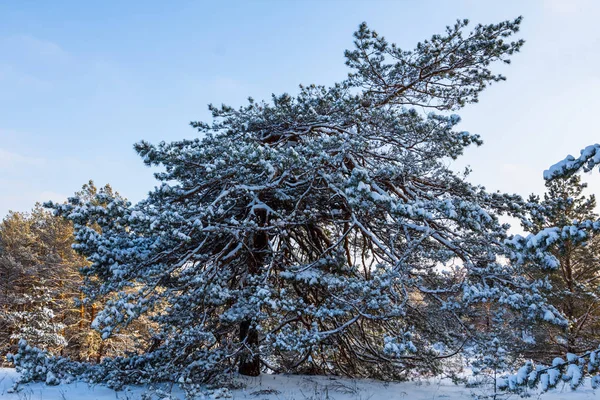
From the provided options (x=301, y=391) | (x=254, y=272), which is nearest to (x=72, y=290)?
(x=254, y=272)

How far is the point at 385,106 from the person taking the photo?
7.68 meters

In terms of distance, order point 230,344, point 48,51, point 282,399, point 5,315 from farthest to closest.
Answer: point 5,315
point 48,51
point 230,344
point 282,399

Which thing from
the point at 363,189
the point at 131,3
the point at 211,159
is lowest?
the point at 363,189

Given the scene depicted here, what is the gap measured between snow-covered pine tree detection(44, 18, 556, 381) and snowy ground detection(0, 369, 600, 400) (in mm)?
341

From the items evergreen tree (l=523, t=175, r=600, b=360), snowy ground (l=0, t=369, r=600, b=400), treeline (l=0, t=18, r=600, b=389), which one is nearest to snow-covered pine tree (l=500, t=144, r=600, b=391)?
treeline (l=0, t=18, r=600, b=389)

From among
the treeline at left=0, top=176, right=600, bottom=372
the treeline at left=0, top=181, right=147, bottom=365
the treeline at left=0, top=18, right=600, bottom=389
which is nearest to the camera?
the treeline at left=0, top=18, right=600, bottom=389

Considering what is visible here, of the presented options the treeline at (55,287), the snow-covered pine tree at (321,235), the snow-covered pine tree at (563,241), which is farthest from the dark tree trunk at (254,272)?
the treeline at (55,287)

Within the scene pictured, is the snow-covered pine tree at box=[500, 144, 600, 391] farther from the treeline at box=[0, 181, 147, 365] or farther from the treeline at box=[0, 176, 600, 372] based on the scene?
the treeline at box=[0, 181, 147, 365]

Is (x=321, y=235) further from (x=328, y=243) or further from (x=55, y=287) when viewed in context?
(x=55, y=287)

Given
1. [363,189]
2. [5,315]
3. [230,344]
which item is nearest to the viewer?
[363,189]

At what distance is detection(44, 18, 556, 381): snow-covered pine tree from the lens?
4719 millimetres

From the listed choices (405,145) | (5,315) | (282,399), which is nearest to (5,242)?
(5,315)

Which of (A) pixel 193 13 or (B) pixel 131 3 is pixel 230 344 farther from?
(B) pixel 131 3

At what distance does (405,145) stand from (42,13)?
26.4 feet
